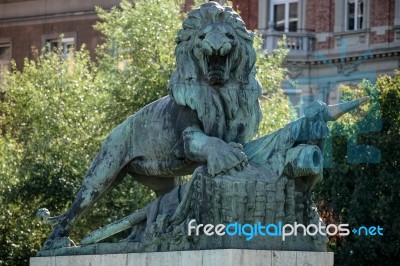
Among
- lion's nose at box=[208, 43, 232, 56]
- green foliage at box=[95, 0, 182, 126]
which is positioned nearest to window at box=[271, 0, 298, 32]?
green foliage at box=[95, 0, 182, 126]

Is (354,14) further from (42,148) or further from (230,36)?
(230,36)

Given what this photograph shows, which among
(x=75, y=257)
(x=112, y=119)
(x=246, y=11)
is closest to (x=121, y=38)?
(x=112, y=119)

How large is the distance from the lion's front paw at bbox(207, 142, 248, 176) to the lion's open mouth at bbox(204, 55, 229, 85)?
2.44 ft

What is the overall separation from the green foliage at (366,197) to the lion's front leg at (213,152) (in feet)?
64.8

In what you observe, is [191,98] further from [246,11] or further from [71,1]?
[71,1]

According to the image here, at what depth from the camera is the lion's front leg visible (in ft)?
Result: 58.0

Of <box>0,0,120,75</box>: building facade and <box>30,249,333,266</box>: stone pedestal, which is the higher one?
<box>0,0,120,75</box>: building facade

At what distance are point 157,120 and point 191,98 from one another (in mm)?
567

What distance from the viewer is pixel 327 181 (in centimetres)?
3884

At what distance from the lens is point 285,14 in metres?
59.0

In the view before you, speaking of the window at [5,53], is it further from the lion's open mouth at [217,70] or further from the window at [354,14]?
the lion's open mouth at [217,70]

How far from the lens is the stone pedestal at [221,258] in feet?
55.8

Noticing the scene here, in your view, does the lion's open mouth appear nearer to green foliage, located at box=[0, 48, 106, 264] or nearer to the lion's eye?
the lion's eye

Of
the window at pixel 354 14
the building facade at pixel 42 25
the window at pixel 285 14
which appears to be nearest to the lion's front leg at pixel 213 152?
the window at pixel 354 14
